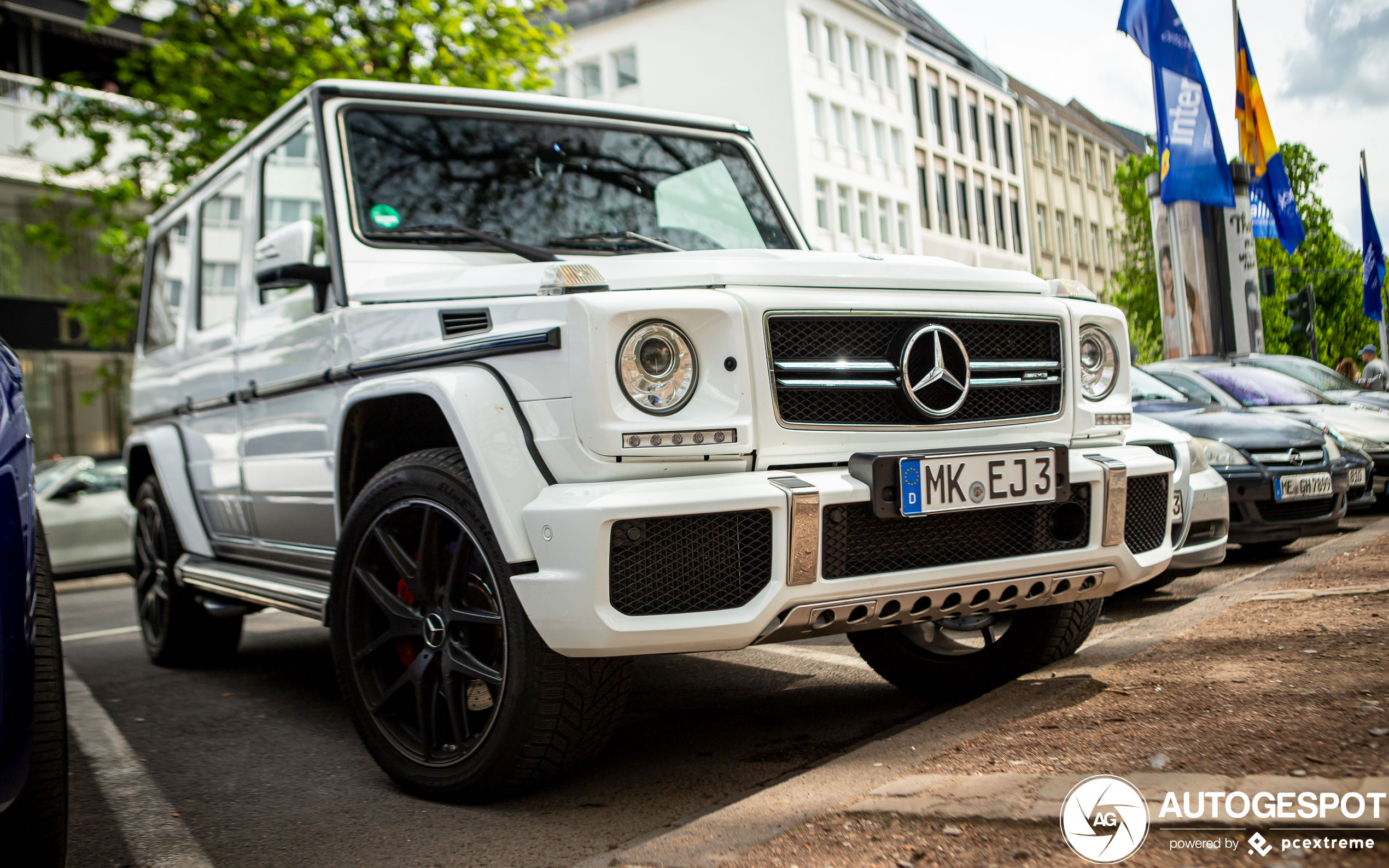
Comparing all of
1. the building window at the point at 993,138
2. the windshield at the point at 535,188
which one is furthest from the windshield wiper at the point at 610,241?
the building window at the point at 993,138

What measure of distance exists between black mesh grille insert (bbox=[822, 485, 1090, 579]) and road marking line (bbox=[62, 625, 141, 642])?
6379mm

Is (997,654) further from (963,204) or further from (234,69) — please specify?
(963,204)

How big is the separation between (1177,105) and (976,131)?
3776cm

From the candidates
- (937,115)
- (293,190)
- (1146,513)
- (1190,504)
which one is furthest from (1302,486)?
(937,115)

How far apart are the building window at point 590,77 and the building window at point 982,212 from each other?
16.2 metres

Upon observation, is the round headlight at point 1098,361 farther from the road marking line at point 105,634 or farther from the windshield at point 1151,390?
the road marking line at point 105,634

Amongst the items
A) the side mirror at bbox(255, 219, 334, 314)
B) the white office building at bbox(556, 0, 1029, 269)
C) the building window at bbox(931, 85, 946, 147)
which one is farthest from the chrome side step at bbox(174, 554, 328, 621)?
the building window at bbox(931, 85, 946, 147)

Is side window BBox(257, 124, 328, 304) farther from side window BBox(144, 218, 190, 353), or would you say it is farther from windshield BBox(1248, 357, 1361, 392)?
windshield BBox(1248, 357, 1361, 392)

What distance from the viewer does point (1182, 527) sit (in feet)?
18.2

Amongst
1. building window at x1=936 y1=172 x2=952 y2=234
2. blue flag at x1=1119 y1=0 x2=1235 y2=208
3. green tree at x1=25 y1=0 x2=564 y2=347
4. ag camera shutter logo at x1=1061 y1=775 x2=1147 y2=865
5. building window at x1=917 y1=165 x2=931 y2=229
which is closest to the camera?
ag camera shutter logo at x1=1061 y1=775 x2=1147 y2=865

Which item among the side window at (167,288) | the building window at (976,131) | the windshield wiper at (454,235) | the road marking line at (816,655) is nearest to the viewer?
the windshield wiper at (454,235)

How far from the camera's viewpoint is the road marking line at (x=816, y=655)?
4.88 meters

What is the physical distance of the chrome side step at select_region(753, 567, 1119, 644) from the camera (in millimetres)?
2854

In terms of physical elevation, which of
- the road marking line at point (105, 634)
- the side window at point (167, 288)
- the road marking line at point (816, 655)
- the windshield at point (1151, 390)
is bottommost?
the road marking line at point (816, 655)
